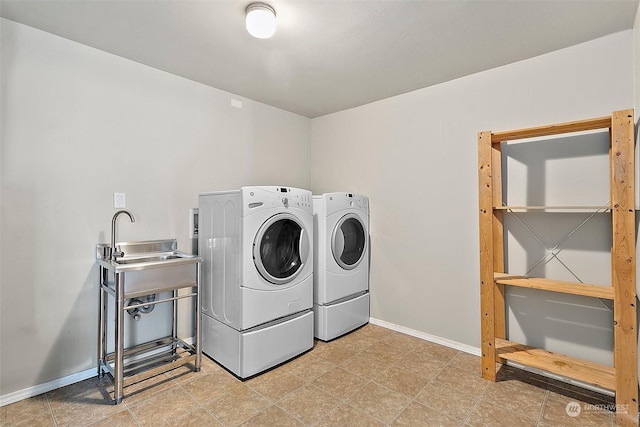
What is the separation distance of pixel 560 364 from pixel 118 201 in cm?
323

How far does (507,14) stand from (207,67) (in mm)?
2090

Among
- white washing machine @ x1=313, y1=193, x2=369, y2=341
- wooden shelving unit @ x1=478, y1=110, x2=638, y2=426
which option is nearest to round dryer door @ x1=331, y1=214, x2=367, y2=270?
white washing machine @ x1=313, y1=193, x2=369, y2=341

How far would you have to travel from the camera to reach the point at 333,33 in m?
1.99

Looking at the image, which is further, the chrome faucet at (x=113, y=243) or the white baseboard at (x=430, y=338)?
the white baseboard at (x=430, y=338)

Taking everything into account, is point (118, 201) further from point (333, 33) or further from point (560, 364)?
point (560, 364)

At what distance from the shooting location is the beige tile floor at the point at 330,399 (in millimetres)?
1759

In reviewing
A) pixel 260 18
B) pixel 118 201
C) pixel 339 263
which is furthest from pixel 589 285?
pixel 118 201

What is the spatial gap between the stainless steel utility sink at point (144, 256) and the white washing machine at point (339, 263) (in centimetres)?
107

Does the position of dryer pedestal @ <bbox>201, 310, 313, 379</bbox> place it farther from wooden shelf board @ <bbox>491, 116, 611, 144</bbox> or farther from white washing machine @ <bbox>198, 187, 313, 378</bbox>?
wooden shelf board @ <bbox>491, 116, 611, 144</bbox>

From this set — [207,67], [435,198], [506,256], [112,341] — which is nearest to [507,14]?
[435,198]

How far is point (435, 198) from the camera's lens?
2.80 meters

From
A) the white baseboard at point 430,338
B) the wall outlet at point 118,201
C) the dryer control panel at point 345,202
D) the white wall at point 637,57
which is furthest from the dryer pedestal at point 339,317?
the white wall at point 637,57

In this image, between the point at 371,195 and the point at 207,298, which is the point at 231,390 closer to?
the point at 207,298

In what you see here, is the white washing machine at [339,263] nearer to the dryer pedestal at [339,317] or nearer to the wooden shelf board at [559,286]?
the dryer pedestal at [339,317]
